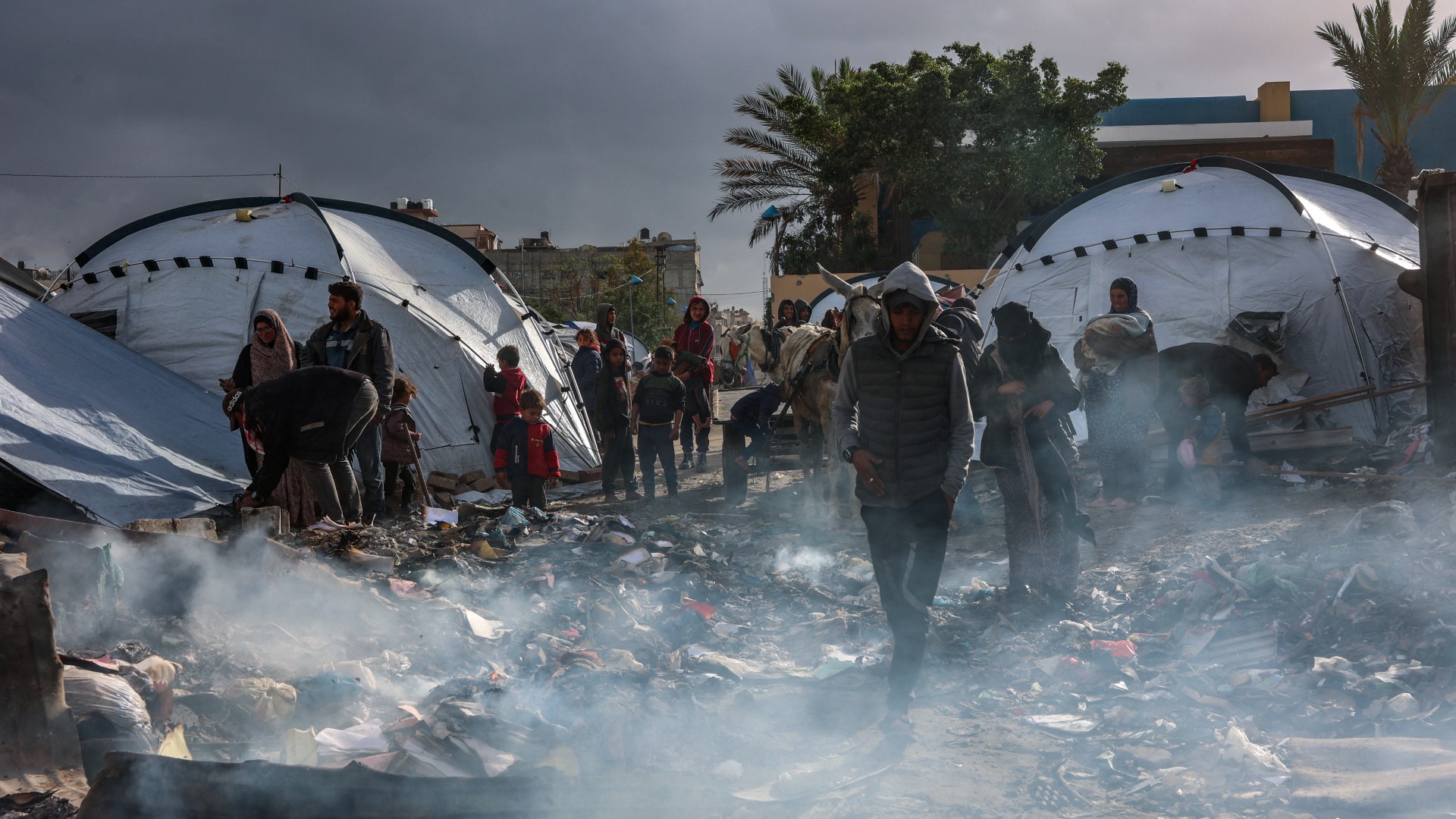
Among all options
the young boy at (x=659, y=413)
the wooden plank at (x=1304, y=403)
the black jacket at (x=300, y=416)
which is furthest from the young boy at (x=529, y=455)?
the wooden plank at (x=1304, y=403)

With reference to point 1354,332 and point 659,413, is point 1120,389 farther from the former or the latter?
point 659,413

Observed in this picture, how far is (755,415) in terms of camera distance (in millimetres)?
9773

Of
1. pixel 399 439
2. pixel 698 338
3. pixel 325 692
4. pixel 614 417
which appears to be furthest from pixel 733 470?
pixel 325 692

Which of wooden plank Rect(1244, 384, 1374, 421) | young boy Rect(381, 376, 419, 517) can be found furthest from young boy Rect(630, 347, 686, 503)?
wooden plank Rect(1244, 384, 1374, 421)

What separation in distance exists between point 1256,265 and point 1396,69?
13113 mm

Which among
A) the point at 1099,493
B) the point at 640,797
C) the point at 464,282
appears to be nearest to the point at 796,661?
the point at 640,797

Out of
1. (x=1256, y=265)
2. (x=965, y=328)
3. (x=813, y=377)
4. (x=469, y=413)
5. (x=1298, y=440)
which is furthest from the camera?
(x=469, y=413)

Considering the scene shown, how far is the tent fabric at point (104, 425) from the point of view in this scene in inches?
311

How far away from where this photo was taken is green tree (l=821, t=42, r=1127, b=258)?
81.3ft

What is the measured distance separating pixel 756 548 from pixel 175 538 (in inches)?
163

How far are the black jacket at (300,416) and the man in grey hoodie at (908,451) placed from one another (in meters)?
3.78

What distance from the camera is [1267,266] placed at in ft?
34.3

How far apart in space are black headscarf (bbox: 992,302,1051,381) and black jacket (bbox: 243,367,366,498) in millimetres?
4166

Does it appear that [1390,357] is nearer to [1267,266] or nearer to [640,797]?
[1267,266]
